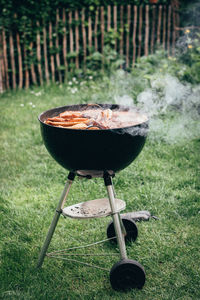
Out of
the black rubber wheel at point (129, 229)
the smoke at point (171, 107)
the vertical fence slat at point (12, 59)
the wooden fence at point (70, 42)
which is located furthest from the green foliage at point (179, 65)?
the black rubber wheel at point (129, 229)

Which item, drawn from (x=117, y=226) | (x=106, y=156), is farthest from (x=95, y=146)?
(x=117, y=226)

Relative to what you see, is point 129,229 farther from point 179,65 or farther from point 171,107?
point 179,65

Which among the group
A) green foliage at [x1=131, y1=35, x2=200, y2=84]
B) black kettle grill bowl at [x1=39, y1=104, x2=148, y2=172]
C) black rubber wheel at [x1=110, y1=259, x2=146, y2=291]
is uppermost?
black kettle grill bowl at [x1=39, y1=104, x2=148, y2=172]

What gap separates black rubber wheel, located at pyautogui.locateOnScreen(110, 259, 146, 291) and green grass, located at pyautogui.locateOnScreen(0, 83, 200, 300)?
2.1 inches

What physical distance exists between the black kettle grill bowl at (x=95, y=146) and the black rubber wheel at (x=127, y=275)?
63 cm

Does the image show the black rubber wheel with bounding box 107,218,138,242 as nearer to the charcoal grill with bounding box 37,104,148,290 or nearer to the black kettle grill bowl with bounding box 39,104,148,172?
the charcoal grill with bounding box 37,104,148,290

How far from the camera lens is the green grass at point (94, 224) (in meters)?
2.39

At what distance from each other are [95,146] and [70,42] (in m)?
5.64

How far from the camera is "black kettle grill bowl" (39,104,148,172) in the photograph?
6.95ft

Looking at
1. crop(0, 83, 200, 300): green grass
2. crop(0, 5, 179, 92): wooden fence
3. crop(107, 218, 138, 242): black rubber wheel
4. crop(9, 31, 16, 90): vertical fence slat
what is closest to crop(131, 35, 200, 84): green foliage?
crop(0, 5, 179, 92): wooden fence

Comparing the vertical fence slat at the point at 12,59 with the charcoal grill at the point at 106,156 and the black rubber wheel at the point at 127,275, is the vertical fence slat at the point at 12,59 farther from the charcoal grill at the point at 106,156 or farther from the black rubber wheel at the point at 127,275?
the black rubber wheel at the point at 127,275

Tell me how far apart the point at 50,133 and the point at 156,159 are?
2.19 meters

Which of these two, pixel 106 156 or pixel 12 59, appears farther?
pixel 12 59

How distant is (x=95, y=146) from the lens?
2.14 metres
